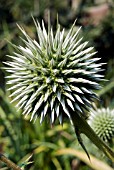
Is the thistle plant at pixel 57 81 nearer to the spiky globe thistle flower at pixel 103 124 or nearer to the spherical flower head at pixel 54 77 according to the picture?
the spherical flower head at pixel 54 77

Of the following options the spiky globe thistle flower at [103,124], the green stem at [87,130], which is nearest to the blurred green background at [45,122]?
the spiky globe thistle flower at [103,124]

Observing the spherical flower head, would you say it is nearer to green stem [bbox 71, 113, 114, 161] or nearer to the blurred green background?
green stem [bbox 71, 113, 114, 161]

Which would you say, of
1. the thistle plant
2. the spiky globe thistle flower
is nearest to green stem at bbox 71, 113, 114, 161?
the thistle plant

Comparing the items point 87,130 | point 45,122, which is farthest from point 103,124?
point 45,122

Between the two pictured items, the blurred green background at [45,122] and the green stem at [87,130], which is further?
the blurred green background at [45,122]

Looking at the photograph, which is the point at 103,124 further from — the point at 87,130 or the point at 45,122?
the point at 45,122

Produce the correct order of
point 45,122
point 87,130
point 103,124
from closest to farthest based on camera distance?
point 87,130 < point 103,124 < point 45,122

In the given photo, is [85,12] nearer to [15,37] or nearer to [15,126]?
[15,37]

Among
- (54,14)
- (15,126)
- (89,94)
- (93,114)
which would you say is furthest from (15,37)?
(89,94)
